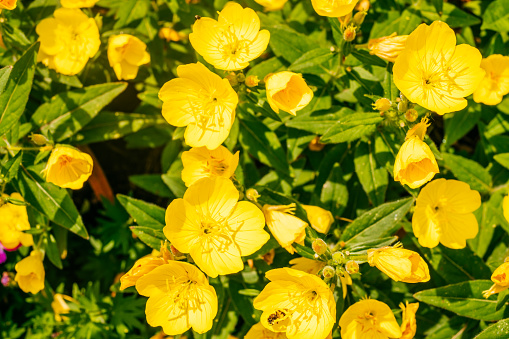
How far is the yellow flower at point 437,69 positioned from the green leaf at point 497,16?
0.66 metres

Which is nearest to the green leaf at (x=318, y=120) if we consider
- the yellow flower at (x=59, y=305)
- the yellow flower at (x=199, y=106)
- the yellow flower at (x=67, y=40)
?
the yellow flower at (x=199, y=106)

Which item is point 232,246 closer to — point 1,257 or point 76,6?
point 76,6

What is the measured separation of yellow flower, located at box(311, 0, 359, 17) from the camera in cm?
218

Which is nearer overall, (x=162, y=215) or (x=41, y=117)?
(x=162, y=215)

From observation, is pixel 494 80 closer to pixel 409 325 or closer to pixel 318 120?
pixel 318 120

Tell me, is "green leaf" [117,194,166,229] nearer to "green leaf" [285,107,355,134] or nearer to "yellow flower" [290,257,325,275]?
"yellow flower" [290,257,325,275]

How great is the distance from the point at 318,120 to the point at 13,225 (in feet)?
6.16

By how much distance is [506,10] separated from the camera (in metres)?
2.73

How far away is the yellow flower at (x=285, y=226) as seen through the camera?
210 centimetres

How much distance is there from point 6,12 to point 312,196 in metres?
2.14

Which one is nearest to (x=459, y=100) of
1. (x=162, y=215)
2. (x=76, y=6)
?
(x=162, y=215)

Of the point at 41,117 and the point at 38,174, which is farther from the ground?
the point at 41,117

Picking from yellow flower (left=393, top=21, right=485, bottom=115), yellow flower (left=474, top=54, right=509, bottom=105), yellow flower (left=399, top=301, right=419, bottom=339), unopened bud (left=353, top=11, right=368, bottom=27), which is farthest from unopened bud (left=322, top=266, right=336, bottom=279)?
yellow flower (left=474, top=54, right=509, bottom=105)

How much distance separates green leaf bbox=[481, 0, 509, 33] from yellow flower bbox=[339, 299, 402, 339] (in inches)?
71.9
